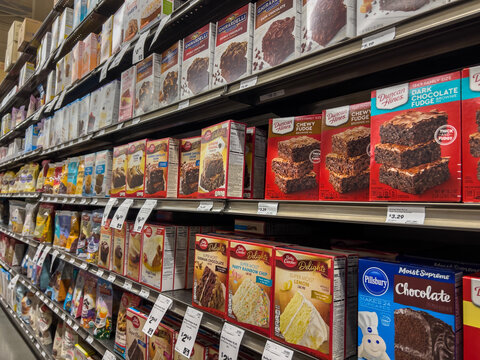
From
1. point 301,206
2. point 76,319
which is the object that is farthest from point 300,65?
point 76,319

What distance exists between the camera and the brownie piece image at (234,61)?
1337 millimetres

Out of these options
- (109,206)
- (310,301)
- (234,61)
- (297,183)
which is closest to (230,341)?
(310,301)

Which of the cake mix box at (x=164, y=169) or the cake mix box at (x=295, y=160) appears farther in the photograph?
the cake mix box at (x=164, y=169)

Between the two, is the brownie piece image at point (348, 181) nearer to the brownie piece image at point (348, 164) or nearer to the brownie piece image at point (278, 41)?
the brownie piece image at point (348, 164)

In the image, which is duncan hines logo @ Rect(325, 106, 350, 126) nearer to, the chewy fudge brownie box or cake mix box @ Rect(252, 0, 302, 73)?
the chewy fudge brownie box

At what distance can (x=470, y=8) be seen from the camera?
709 mm

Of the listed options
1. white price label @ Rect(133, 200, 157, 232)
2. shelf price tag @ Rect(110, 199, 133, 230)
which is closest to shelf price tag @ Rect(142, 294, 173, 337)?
white price label @ Rect(133, 200, 157, 232)

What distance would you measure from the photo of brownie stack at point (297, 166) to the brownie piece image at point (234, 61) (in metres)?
0.37

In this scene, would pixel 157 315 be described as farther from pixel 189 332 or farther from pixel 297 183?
pixel 297 183

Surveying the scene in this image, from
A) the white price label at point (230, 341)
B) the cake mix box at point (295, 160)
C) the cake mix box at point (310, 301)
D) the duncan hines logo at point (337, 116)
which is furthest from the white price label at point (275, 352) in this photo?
the duncan hines logo at point (337, 116)

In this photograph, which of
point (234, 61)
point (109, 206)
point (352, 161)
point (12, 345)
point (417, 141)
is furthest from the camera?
point (12, 345)

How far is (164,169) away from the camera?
172 cm

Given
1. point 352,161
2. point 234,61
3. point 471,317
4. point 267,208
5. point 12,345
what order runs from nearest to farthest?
point 471,317 < point 352,161 < point 267,208 < point 234,61 < point 12,345

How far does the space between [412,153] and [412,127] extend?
63 mm
